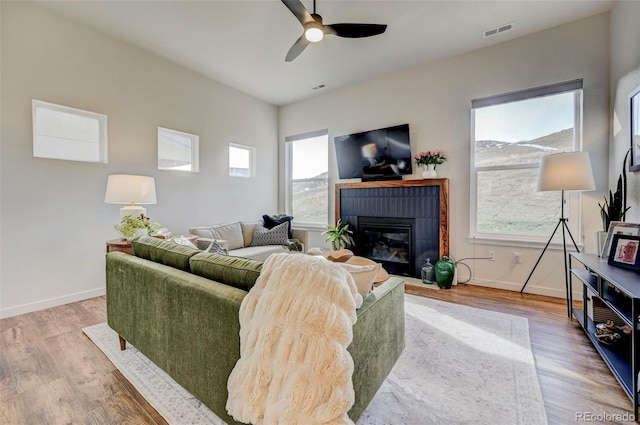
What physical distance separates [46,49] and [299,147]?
3583mm

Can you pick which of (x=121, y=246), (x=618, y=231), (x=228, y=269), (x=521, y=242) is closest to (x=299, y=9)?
(x=228, y=269)

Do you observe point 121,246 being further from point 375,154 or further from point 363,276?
point 375,154

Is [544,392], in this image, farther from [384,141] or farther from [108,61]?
[108,61]

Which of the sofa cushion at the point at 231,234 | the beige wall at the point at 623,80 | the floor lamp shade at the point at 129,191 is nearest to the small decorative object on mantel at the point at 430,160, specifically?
the beige wall at the point at 623,80

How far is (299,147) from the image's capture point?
5.39 m

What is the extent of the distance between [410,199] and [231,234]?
265 cm

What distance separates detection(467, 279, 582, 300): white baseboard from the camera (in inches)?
120

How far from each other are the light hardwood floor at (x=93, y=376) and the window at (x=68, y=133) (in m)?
1.72

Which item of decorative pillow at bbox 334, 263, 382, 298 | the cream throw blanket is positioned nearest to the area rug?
the cream throw blanket

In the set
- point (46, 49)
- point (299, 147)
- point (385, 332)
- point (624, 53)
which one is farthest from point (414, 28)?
point (46, 49)

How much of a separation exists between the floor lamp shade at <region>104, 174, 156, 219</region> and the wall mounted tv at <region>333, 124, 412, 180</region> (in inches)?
114

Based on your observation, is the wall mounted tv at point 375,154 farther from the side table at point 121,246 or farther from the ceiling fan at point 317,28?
the side table at point 121,246

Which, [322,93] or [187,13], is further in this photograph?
[322,93]

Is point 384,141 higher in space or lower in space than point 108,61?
lower
